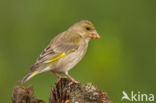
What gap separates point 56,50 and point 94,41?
2916 mm

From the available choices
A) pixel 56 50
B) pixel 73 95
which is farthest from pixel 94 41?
pixel 73 95

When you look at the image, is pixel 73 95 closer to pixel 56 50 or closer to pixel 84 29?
pixel 56 50

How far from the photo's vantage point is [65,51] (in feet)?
27.0

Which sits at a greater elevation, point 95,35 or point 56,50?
point 95,35

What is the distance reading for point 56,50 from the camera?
8.16 m

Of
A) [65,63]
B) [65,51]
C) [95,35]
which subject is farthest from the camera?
[95,35]

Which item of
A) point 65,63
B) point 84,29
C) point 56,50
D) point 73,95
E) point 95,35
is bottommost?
point 73,95

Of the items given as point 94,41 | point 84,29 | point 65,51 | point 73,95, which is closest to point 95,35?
point 84,29

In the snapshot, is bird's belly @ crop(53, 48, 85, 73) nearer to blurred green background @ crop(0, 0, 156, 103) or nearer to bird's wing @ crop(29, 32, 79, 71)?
bird's wing @ crop(29, 32, 79, 71)

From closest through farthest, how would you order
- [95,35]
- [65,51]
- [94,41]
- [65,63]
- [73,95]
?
[73,95]
[65,63]
[65,51]
[95,35]
[94,41]

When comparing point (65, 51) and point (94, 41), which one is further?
point (94, 41)

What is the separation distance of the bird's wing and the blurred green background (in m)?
1.32

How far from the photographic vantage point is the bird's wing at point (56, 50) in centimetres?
795

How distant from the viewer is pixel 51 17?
1111 cm
